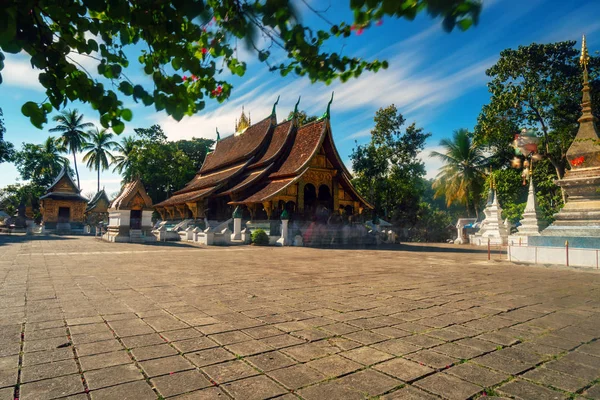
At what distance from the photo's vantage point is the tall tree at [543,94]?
2108 centimetres

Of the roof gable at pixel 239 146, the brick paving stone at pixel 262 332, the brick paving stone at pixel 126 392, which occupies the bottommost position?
the brick paving stone at pixel 262 332

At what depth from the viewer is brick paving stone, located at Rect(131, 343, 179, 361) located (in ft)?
8.43

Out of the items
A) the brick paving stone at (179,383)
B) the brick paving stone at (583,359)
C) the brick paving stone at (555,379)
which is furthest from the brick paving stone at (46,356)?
the brick paving stone at (583,359)

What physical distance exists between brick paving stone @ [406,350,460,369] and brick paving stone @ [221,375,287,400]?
1.06 metres

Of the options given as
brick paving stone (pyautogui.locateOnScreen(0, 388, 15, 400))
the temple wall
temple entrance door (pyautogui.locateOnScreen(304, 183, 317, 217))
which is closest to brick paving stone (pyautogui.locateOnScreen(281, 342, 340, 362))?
brick paving stone (pyautogui.locateOnScreen(0, 388, 15, 400))

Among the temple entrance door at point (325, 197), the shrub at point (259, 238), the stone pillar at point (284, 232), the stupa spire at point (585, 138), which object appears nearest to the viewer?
the stupa spire at point (585, 138)

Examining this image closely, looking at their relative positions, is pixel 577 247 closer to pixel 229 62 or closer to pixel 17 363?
pixel 229 62

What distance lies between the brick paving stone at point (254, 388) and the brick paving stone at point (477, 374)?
3.78ft

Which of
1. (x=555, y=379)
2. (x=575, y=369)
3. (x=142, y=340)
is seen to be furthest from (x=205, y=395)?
(x=575, y=369)

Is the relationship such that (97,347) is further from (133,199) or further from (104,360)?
(133,199)

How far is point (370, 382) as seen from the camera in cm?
221

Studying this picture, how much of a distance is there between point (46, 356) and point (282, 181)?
17.8m

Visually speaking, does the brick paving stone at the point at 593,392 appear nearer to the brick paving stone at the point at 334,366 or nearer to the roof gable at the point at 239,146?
the brick paving stone at the point at 334,366

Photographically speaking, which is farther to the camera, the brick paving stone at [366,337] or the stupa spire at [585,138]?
the stupa spire at [585,138]
